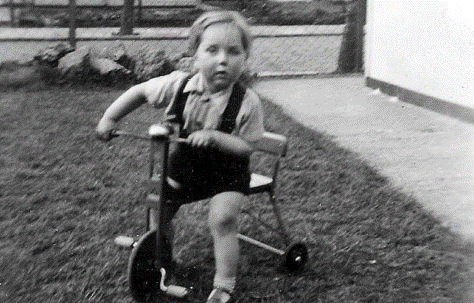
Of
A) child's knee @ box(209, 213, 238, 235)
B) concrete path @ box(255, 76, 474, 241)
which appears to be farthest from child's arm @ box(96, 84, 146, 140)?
concrete path @ box(255, 76, 474, 241)

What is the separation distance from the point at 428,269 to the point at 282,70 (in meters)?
6.07

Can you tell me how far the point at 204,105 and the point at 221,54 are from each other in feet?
0.71

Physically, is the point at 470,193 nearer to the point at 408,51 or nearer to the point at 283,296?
the point at 283,296

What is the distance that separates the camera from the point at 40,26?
1239 centimetres

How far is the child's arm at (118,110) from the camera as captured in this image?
3.11 meters

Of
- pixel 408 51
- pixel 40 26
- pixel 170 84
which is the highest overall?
pixel 170 84

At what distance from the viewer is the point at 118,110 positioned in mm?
3135

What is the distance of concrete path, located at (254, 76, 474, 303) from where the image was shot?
4316mm

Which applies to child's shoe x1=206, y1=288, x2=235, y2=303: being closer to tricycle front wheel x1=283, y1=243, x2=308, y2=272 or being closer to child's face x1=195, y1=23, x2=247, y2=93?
tricycle front wheel x1=283, y1=243, x2=308, y2=272

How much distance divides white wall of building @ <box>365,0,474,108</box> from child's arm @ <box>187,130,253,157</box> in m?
3.44

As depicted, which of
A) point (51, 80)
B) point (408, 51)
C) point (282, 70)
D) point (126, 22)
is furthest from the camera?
point (126, 22)

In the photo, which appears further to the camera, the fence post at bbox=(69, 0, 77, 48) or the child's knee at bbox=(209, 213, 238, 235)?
the fence post at bbox=(69, 0, 77, 48)

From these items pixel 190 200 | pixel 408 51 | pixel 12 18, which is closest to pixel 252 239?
pixel 190 200

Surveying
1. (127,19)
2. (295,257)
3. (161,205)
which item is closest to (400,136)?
(295,257)
